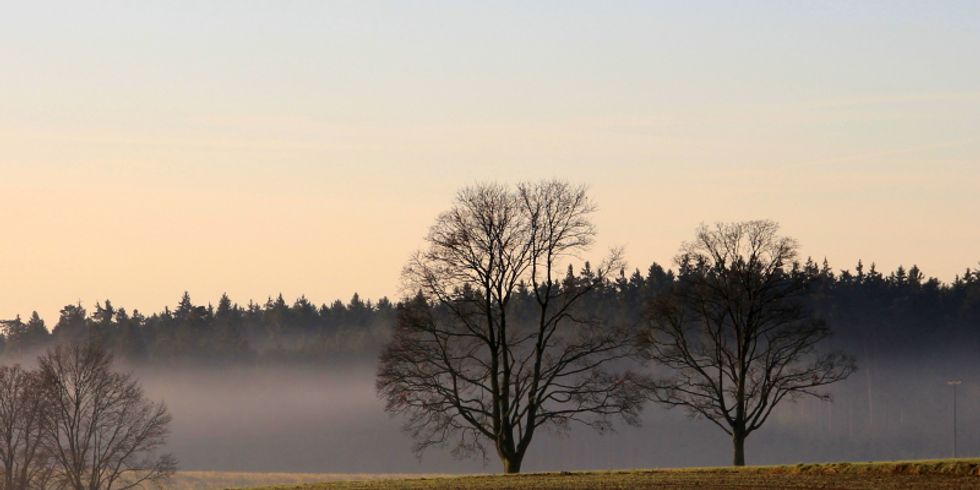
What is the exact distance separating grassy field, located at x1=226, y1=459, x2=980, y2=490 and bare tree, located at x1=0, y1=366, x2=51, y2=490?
44.2 m

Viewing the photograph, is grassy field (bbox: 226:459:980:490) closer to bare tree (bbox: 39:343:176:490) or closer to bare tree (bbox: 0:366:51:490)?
bare tree (bbox: 39:343:176:490)

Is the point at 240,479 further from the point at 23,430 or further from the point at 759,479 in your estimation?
the point at 759,479

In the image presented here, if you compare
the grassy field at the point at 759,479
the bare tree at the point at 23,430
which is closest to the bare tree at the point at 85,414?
the bare tree at the point at 23,430

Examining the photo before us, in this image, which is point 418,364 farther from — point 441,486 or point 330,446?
point 330,446

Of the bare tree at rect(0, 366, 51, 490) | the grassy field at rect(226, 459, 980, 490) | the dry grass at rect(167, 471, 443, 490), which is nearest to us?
the grassy field at rect(226, 459, 980, 490)

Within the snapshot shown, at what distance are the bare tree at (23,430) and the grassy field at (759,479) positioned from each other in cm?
4422

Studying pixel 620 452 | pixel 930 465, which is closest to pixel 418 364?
pixel 930 465

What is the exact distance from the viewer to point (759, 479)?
55156 mm

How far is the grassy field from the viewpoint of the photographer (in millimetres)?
51219

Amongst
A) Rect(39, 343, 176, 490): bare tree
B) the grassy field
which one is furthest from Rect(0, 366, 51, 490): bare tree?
the grassy field

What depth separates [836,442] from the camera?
561 ft

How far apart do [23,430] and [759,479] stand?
63.7 metres

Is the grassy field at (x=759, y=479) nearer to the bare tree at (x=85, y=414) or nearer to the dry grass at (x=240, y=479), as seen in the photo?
the bare tree at (x=85, y=414)

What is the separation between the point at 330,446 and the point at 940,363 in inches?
2862
